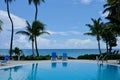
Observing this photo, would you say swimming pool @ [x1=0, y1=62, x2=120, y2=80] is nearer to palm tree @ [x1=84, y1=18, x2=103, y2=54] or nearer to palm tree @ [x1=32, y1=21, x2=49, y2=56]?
palm tree @ [x1=32, y1=21, x2=49, y2=56]

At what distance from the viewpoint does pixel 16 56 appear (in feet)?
95.2

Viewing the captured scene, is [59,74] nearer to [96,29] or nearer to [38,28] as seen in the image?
[38,28]

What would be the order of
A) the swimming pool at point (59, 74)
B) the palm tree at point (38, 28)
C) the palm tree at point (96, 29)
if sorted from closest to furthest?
the swimming pool at point (59, 74), the palm tree at point (38, 28), the palm tree at point (96, 29)

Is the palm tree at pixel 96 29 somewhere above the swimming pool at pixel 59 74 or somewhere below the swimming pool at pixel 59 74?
above

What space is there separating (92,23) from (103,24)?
4.71ft

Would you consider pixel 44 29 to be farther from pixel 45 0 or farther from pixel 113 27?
pixel 113 27

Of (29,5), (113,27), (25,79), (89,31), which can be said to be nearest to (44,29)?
(29,5)

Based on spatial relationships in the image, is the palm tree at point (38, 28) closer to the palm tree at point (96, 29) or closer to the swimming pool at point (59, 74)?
the palm tree at point (96, 29)

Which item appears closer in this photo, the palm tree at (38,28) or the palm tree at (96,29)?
the palm tree at (38,28)

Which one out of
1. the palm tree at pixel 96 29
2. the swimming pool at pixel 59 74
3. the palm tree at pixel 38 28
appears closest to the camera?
the swimming pool at pixel 59 74

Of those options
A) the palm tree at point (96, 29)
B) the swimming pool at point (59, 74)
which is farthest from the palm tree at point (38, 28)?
the swimming pool at point (59, 74)

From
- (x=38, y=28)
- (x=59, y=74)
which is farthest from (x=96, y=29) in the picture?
(x=59, y=74)

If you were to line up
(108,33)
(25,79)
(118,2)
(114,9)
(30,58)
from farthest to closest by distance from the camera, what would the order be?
(108,33)
(30,58)
(114,9)
(118,2)
(25,79)

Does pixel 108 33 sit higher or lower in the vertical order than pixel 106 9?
lower
